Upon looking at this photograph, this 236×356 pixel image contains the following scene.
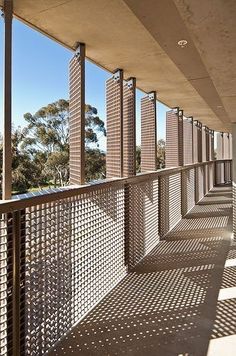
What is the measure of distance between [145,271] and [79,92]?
109 inches

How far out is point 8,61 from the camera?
2.52 meters

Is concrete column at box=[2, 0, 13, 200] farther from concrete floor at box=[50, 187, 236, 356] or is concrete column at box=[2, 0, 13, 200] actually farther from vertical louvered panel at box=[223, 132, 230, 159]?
vertical louvered panel at box=[223, 132, 230, 159]

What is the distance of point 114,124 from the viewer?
4785 millimetres

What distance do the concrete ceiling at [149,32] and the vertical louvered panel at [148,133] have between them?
1.51 meters

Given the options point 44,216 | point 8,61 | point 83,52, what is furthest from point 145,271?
point 8,61

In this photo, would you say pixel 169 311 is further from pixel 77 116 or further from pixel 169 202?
pixel 169 202

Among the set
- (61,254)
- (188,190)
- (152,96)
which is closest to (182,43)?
(61,254)

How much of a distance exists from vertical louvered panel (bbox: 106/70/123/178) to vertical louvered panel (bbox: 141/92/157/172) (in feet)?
5.65

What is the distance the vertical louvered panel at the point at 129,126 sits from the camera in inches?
202

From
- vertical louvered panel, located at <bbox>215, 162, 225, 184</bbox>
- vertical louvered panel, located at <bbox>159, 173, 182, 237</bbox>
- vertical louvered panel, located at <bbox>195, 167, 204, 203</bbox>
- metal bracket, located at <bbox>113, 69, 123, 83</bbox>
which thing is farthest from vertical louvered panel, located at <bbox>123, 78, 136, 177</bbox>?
vertical louvered panel, located at <bbox>215, 162, 225, 184</bbox>

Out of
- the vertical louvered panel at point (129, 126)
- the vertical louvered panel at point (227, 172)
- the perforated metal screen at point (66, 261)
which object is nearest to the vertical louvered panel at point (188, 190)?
the vertical louvered panel at point (129, 126)

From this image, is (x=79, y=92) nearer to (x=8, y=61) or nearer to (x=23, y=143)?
(x=8, y=61)

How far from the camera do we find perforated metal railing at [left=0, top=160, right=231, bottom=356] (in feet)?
7.73

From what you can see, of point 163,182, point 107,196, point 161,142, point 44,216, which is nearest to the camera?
point 44,216
